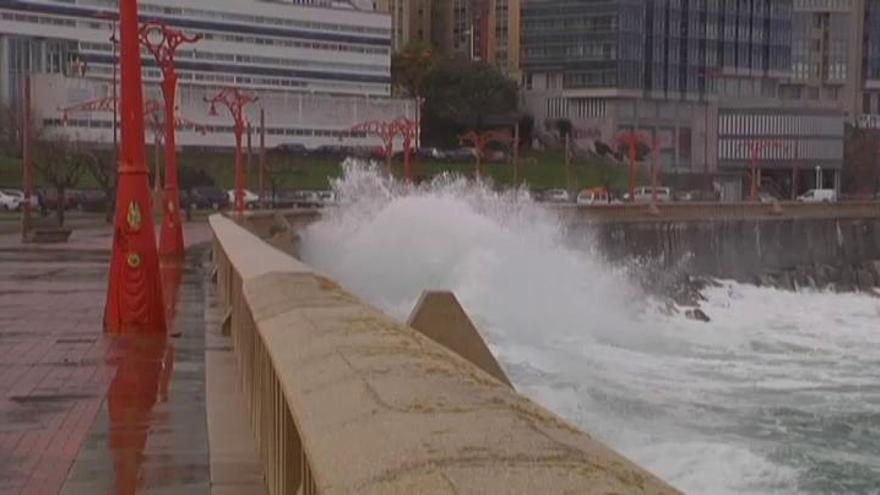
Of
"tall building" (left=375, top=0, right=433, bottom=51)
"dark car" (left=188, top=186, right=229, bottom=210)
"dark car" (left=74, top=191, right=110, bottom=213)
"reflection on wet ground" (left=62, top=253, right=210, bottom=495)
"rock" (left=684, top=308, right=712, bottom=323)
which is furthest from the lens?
"tall building" (left=375, top=0, right=433, bottom=51)

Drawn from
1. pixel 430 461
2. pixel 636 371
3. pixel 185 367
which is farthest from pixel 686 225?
pixel 430 461

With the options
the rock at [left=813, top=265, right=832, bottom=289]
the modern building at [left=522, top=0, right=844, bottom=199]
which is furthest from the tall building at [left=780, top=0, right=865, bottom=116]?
the rock at [left=813, top=265, right=832, bottom=289]

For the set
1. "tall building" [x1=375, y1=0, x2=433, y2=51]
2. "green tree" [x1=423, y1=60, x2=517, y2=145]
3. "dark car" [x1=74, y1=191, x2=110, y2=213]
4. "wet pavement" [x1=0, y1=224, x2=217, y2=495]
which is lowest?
"dark car" [x1=74, y1=191, x2=110, y2=213]

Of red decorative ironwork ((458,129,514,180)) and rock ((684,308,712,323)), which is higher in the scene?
red decorative ironwork ((458,129,514,180))

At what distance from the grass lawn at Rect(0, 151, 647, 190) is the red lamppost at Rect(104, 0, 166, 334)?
66.3m

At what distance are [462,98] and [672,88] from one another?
18800 mm

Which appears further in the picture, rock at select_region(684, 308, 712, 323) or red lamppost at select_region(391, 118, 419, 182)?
red lamppost at select_region(391, 118, 419, 182)

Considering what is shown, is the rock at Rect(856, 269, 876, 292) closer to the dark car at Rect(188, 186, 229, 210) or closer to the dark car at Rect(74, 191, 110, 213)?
the dark car at Rect(188, 186, 229, 210)

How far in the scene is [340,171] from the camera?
102562 millimetres

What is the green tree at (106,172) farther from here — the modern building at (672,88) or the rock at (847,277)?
the modern building at (672,88)

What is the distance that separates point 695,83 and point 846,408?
371ft

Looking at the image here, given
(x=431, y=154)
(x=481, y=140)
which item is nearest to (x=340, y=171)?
(x=431, y=154)

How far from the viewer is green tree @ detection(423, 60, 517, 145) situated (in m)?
125

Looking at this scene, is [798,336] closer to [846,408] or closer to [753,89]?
[846,408]
